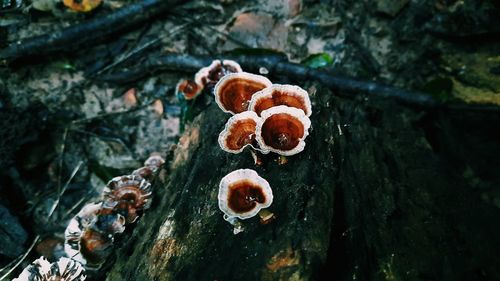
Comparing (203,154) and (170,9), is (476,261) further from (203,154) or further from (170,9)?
(170,9)

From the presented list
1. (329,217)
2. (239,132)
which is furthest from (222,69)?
(329,217)

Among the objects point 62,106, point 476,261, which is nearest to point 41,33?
point 62,106

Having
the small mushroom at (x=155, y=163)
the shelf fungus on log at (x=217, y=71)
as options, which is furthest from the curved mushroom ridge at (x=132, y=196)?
the shelf fungus on log at (x=217, y=71)

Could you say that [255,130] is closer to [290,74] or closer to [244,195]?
[244,195]

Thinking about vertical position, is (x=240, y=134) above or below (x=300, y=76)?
above

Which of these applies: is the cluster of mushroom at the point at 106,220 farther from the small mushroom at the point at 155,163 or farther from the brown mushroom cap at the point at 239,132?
the brown mushroom cap at the point at 239,132

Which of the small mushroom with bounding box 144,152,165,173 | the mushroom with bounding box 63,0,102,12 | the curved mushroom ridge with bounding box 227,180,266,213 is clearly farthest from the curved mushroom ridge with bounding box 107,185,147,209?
the mushroom with bounding box 63,0,102,12
